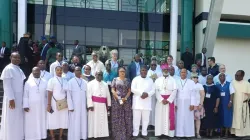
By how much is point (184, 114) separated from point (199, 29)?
9299mm

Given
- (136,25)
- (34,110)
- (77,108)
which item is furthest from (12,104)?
(136,25)

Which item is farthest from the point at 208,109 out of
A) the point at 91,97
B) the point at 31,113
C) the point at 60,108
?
the point at 31,113

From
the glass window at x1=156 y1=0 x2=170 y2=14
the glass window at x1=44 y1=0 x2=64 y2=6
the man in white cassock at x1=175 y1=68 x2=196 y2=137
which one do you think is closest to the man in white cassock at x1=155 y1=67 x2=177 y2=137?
the man in white cassock at x1=175 y1=68 x2=196 y2=137

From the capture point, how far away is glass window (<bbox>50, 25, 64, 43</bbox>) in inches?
601

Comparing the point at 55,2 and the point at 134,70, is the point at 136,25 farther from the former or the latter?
the point at 134,70

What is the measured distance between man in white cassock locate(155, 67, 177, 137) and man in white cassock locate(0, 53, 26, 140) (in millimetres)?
3330

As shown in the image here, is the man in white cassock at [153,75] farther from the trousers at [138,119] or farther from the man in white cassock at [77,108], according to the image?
the man in white cassock at [77,108]

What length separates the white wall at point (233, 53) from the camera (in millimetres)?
15227

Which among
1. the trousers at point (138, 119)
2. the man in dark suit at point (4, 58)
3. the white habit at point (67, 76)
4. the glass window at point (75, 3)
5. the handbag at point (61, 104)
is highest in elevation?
the glass window at point (75, 3)

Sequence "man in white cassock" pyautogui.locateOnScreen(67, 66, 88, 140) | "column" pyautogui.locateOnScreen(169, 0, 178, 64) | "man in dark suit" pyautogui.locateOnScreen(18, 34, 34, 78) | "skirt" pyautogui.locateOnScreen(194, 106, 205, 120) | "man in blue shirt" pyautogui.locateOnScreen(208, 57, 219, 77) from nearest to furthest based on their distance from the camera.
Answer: "man in white cassock" pyautogui.locateOnScreen(67, 66, 88, 140) → "skirt" pyautogui.locateOnScreen(194, 106, 205, 120) → "man in dark suit" pyautogui.locateOnScreen(18, 34, 34, 78) → "man in blue shirt" pyautogui.locateOnScreen(208, 57, 219, 77) → "column" pyautogui.locateOnScreen(169, 0, 178, 64)

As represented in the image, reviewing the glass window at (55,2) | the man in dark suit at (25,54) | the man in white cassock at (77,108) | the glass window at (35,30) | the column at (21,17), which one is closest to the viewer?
the man in white cassock at (77,108)

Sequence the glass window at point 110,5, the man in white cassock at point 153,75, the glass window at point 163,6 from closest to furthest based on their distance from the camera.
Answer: the man in white cassock at point 153,75
the glass window at point 110,5
the glass window at point 163,6

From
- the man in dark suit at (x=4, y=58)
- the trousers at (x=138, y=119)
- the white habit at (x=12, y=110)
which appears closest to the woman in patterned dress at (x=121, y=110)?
the trousers at (x=138, y=119)

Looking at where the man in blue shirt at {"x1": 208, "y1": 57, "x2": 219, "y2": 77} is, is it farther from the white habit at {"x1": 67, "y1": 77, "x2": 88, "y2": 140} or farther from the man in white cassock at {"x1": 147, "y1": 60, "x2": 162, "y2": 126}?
the white habit at {"x1": 67, "y1": 77, "x2": 88, "y2": 140}
